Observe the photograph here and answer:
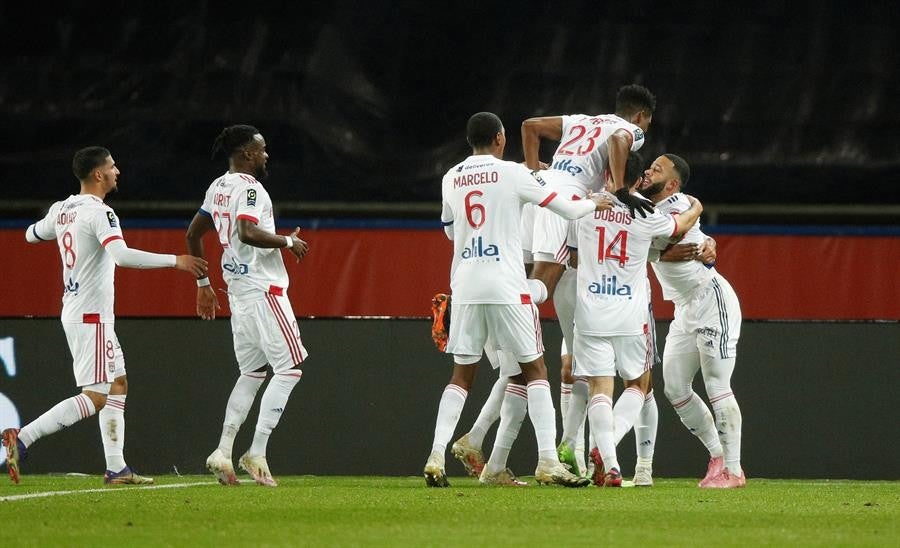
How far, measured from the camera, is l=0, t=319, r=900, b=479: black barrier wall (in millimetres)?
11055

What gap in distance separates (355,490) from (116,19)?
740 centimetres

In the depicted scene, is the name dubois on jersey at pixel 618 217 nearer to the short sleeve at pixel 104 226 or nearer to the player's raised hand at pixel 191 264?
the player's raised hand at pixel 191 264

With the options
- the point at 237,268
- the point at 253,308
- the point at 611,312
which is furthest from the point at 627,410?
the point at 237,268

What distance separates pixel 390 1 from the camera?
1414 cm

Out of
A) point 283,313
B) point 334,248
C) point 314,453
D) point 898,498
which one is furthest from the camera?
point 334,248

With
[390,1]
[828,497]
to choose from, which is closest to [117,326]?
[390,1]

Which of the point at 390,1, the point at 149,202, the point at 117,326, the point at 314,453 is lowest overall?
the point at 314,453

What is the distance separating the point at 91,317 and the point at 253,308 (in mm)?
1042

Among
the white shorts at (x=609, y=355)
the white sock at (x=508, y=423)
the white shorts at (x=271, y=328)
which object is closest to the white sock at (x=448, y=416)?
the white sock at (x=508, y=423)

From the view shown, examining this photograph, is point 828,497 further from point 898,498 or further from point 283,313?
point 283,313

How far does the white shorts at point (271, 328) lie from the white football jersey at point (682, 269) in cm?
224

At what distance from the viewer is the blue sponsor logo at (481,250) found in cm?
808

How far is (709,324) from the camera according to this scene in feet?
29.2

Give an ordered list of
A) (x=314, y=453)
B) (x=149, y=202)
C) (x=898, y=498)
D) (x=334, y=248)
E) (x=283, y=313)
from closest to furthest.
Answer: (x=898, y=498), (x=283, y=313), (x=314, y=453), (x=334, y=248), (x=149, y=202)
